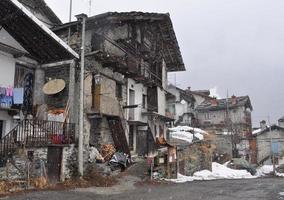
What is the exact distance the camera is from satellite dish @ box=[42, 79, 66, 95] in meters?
20.0

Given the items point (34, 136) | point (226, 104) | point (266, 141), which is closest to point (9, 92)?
point (34, 136)

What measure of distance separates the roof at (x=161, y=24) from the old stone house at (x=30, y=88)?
3.15 m

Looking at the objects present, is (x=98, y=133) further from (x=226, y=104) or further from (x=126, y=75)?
(x=226, y=104)

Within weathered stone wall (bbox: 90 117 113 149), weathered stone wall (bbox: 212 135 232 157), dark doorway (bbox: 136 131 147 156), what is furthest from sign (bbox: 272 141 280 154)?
weathered stone wall (bbox: 90 117 113 149)

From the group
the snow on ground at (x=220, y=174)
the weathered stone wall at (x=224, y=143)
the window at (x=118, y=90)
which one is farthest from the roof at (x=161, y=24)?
the weathered stone wall at (x=224, y=143)

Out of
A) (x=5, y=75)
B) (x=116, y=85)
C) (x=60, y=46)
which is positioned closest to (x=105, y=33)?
(x=116, y=85)

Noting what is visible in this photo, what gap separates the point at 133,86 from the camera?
2727cm

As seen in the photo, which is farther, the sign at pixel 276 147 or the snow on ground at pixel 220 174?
the sign at pixel 276 147

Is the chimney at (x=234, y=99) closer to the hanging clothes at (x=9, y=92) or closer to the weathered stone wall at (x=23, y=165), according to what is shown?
the hanging clothes at (x=9, y=92)

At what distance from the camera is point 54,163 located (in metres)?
17.2

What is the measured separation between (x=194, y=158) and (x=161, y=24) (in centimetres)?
1092

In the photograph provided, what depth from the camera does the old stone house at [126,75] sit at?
22.0 meters

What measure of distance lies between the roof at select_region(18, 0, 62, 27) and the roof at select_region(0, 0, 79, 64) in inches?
249

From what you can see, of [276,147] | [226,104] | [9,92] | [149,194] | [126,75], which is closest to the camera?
[149,194]
